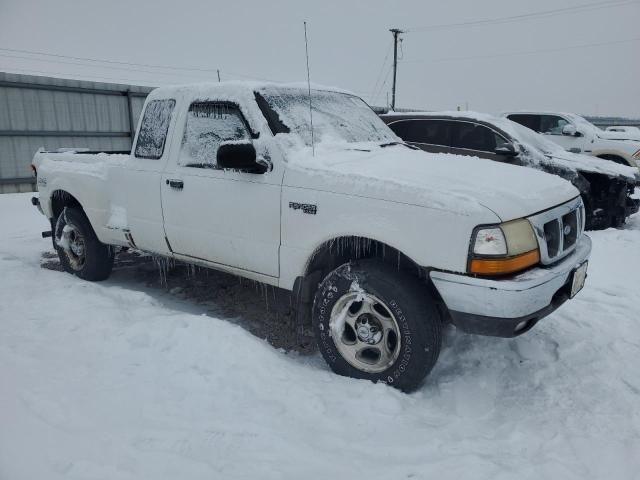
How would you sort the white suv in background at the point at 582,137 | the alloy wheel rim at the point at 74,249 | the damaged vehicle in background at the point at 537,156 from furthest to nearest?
1. the white suv in background at the point at 582,137
2. the damaged vehicle in background at the point at 537,156
3. the alloy wheel rim at the point at 74,249

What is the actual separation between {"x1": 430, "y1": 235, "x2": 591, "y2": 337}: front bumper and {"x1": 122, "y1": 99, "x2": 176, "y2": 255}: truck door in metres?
2.51

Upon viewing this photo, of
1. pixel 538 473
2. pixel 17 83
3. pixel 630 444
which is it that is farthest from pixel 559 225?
pixel 17 83

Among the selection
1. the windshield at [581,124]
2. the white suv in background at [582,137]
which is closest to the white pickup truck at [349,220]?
the white suv in background at [582,137]

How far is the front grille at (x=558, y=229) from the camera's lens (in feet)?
9.37

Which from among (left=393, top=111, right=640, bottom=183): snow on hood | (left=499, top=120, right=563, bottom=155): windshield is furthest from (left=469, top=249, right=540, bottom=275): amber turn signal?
(left=499, top=120, right=563, bottom=155): windshield

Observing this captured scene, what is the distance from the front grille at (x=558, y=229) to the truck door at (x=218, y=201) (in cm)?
164

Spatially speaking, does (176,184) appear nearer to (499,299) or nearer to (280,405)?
(280,405)

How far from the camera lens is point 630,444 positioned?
2541mm

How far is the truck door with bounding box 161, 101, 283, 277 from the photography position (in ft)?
11.3

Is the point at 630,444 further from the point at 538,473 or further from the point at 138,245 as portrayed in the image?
the point at 138,245

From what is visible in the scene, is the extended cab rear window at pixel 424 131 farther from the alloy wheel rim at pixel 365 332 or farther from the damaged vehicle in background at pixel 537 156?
the alloy wheel rim at pixel 365 332

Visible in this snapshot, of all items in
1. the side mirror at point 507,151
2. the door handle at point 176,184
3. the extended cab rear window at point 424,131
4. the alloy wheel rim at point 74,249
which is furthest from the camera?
the extended cab rear window at point 424,131

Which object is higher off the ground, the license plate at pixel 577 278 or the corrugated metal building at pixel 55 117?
the corrugated metal building at pixel 55 117

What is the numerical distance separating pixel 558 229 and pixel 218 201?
2315 mm
